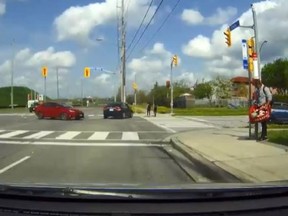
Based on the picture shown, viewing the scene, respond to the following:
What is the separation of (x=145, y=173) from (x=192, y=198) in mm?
7586

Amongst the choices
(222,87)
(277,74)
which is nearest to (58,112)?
(277,74)

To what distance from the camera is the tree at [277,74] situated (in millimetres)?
112125

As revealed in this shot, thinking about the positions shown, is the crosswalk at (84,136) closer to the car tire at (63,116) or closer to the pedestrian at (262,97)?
the pedestrian at (262,97)

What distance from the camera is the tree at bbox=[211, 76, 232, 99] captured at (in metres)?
137

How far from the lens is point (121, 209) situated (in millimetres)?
3365

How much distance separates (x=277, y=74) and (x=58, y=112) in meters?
79.9

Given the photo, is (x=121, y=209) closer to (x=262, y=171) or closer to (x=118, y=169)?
(x=262, y=171)

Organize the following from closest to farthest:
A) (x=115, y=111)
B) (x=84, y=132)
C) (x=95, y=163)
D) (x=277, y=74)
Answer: (x=95, y=163) < (x=84, y=132) < (x=115, y=111) < (x=277, y=74)

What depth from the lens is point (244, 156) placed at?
1300 cm

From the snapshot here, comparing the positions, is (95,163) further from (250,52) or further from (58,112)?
(58,112)

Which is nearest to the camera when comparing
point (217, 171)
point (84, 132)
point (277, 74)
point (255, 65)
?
point (217, 171)

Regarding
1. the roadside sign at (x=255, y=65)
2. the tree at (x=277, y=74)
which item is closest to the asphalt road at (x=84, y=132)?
the roadside sign at (x=255, y=65)

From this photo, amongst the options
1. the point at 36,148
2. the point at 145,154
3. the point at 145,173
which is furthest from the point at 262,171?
the point at 36,148

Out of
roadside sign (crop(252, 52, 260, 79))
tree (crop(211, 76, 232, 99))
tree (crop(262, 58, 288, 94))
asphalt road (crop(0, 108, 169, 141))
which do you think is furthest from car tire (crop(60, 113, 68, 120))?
tree (crop(211, 76, 232, 99))
